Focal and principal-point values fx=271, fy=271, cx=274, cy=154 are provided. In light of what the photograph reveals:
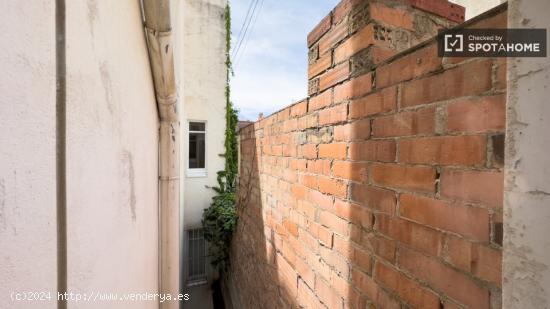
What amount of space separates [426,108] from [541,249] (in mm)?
490

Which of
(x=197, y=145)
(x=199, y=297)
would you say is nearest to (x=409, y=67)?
(x=197, y=145)

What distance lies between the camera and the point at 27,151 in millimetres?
557

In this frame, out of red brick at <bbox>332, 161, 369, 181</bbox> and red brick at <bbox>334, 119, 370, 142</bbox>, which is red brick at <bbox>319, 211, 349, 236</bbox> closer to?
red brick at <bbox>332, 161, 369, 181</bbox>

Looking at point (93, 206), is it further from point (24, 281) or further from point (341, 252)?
point (341, 252)

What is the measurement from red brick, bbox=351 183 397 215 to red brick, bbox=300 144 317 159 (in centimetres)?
44

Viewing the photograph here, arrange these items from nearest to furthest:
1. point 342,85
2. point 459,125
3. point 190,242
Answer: point 459,125, point 342,85, point 190,242

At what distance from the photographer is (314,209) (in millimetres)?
1687

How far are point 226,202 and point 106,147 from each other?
6.30 meters

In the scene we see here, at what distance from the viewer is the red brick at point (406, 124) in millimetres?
898

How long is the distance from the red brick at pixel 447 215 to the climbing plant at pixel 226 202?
4691 mm

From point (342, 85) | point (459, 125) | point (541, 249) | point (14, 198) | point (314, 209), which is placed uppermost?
point (342, 85)

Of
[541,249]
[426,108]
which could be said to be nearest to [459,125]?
[426,108]

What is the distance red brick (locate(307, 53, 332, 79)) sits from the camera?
1502 millimetres

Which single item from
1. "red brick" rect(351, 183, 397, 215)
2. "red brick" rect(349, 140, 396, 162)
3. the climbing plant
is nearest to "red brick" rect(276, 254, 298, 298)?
"red brick" rect(351, 183, 397, 215)
